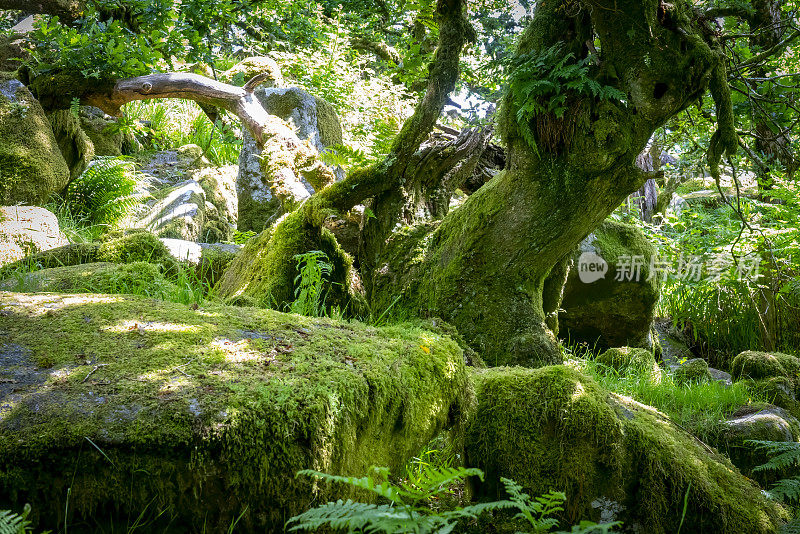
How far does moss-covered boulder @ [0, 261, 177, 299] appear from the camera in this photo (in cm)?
353

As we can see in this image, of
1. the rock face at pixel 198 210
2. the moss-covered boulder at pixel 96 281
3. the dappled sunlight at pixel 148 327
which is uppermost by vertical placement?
the rock face at pixel 198 210

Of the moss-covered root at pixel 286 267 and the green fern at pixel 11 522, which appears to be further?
the moss-covered root at pixel 286 267

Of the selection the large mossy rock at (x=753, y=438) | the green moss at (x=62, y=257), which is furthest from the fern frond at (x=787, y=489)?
the green moss at (x=62, y=257)

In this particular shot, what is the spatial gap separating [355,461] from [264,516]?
1.29 feet

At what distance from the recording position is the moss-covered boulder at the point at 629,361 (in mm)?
5410

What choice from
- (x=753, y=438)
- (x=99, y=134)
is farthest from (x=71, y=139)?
(x=753, y=438)

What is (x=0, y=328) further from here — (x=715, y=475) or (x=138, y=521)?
(x=715, y=475)

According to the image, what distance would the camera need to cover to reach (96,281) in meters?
3.65

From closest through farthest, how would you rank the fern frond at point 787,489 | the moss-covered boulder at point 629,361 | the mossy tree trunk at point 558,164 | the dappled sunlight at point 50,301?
1. the dappled sunlight at point 50,301
2. the fern frond at point 787,489
3. the mossy tree trunk at point 558,164
4. the moss-covered boulder at point 629,361

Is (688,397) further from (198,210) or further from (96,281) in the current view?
(198,210)

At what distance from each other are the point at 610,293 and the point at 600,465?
4.17 m

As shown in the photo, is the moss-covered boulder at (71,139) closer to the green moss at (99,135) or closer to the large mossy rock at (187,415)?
the green moss at (99,135)

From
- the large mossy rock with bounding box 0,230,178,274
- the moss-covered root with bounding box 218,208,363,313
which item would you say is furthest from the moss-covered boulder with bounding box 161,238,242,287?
the moss-covered root with bounding box 218,208,363,313

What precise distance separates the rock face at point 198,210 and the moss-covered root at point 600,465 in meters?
6.26
